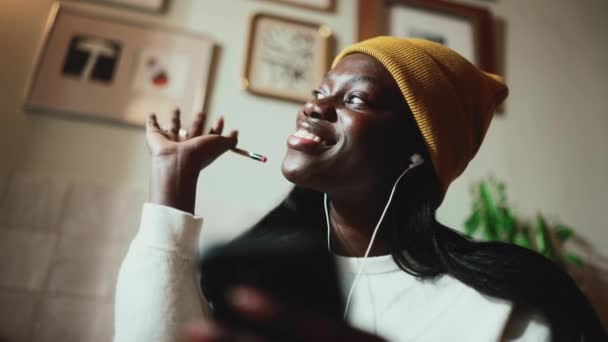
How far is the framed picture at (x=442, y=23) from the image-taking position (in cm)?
132

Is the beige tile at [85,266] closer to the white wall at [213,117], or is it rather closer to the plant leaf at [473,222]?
the white wall at [213,117]

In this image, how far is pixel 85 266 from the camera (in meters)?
0.94

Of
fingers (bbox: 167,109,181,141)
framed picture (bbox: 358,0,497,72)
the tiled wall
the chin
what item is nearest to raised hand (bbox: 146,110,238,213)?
fingers (bbox: 167,109,181,141)

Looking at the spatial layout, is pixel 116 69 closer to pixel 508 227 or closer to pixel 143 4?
pixel 143 4

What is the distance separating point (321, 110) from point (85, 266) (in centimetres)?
75

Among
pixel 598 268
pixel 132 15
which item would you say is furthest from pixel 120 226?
pixel 598 268

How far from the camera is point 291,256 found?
593 millimetres

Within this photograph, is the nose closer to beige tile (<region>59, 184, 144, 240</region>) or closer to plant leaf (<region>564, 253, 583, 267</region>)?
beige tile (<region>59, 184, 144, 240</region>)

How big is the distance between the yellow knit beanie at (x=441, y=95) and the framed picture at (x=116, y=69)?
0.63 m

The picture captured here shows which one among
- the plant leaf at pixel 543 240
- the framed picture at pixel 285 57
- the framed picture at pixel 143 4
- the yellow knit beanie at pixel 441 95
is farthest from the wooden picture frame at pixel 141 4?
the plant leaf at pixel 543 240

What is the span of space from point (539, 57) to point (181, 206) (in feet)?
4.81

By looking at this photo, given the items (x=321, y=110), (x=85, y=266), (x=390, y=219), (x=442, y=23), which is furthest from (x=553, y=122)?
(x=85, y=266)

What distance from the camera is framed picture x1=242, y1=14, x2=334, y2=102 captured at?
46.3 inches

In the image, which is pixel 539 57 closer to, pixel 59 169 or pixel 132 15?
pixel 132 15
